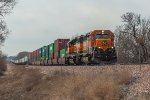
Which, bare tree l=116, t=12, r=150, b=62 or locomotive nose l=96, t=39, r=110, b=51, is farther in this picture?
bare tree l=116, t=12, r=150, b=62

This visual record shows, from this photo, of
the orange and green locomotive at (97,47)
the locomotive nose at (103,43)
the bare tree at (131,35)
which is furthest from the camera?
the bare tree at (131,35)

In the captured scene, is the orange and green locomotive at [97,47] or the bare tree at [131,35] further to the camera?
the bare tree at [131,35]

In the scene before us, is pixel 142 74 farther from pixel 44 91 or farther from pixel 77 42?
pixel 77 42

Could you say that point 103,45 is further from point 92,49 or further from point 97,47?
point 92,49

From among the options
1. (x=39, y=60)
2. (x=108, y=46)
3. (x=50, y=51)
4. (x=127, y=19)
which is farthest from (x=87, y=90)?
(x=127, y=19)

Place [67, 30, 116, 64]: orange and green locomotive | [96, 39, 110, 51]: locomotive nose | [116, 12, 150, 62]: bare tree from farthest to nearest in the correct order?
1. [116, 12, 150, 62]: bare tree
2. [96, 39, 110, 51]: locomotive nose
3. [67, 30, 116, 64]: orange and green locomotive

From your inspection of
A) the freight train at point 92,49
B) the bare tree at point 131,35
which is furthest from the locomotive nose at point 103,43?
the bare tree at point 131,35

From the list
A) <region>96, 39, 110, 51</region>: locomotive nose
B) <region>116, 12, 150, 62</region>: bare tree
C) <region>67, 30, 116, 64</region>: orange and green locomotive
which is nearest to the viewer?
<region>67, 30, 116, 64</region>: orange and green locomotive

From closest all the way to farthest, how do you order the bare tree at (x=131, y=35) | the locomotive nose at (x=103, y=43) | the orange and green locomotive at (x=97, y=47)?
1. the orange and green locomotive at (x=97, y=47)
2. the locomotive nose at (x=103, y=43)
3. the bare tree at (x=131, y=35)

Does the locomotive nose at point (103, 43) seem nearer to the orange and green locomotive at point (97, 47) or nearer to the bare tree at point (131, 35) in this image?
the orange and green locomotive at point (97, 47)

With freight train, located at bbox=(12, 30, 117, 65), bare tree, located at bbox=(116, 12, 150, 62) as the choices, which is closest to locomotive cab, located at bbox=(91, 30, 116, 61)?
freight train, located at bbox=(12, 30, 117, 65)

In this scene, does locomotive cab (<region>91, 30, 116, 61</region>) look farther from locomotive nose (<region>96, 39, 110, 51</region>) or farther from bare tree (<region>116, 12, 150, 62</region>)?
bare tree (<region>116, 12, 150, 62</region>)

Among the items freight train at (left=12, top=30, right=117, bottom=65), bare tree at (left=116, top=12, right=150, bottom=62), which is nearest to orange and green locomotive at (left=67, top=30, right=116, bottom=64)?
freight train at (left=12, top=30, right=117, bottom=65)

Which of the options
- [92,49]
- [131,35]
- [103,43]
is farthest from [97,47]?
[131,35]
